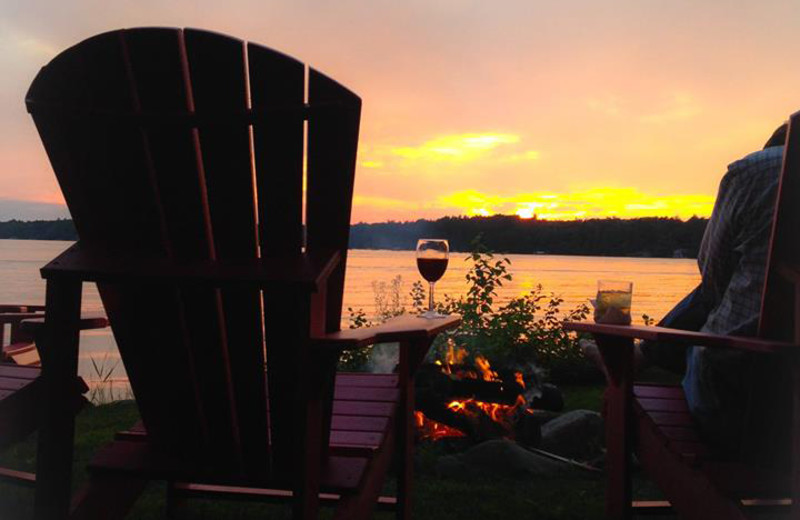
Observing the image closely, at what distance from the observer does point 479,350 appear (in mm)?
5590

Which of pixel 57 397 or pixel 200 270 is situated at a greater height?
pixel 200 270

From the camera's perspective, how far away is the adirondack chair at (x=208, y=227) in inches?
69.0

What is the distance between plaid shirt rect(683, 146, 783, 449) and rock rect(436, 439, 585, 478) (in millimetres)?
1370

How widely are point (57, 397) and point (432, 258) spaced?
1.36 m

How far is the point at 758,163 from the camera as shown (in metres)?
2.38

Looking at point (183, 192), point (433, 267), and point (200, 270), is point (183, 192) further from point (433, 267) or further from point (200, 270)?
point (433, 267)

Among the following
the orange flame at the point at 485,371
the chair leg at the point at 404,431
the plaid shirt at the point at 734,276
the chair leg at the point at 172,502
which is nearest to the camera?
the plaid shirt at the point at 734,276

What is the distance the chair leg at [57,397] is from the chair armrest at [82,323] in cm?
5

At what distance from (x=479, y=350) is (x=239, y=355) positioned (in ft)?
12.3

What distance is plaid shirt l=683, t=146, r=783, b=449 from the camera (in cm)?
230

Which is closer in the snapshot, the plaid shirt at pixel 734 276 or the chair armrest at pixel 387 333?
the chair armrest at pixel 387 333

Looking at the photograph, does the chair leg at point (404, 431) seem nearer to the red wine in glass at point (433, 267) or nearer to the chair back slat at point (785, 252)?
the red wine in glass at point (433, 267)

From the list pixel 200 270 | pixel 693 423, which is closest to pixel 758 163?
pixel 693 423

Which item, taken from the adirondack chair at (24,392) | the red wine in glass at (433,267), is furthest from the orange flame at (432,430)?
the adirondack chair at (24,392)
